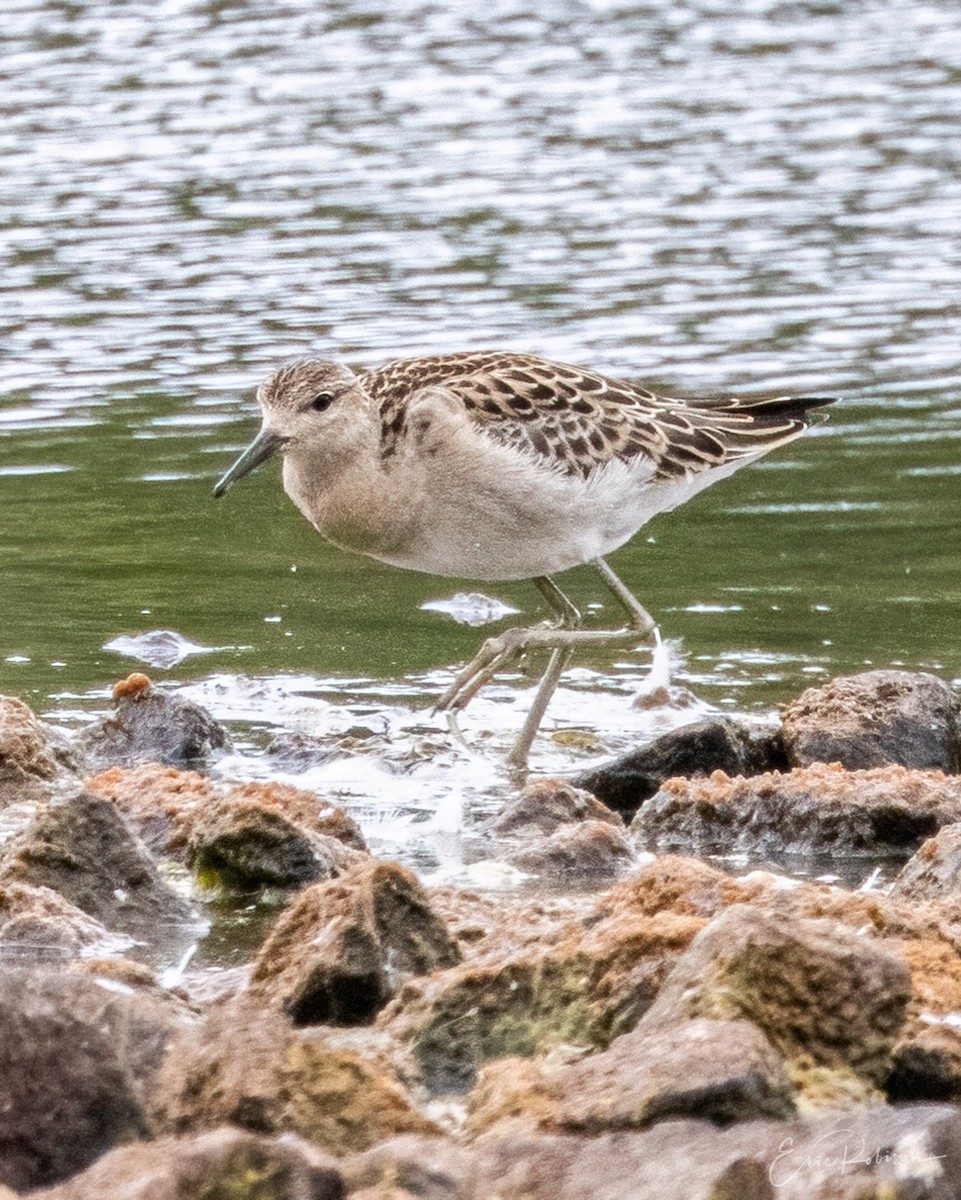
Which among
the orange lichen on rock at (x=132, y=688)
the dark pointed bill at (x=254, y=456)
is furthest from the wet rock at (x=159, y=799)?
the dark pointed bill at (x=254, y=456)

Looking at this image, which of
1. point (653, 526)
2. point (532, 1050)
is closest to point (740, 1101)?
point (532, 1050)

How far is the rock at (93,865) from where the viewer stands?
7.57m

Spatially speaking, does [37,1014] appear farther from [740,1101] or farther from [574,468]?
[574,468]

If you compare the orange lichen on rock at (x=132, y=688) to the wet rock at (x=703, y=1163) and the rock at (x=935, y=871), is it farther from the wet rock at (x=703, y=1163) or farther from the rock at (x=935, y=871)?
the wet rock at (x=703, y=1163)

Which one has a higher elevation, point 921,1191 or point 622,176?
point 921,1191

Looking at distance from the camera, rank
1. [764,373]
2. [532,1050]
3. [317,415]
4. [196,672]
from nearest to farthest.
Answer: [532,1050], [317,415], [196,672], [764,373]

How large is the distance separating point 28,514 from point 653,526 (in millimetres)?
3449

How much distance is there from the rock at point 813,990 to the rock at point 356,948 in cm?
99

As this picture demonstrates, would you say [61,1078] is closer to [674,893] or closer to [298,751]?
[674,893]

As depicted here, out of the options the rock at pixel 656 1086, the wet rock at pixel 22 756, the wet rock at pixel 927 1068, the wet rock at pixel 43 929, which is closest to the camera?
the rock at pixel 656 1086

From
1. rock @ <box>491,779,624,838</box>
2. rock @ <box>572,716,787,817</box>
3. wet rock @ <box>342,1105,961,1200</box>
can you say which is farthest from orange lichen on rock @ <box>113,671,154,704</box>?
wet rock @ <box>342,1105,961,1200</box>

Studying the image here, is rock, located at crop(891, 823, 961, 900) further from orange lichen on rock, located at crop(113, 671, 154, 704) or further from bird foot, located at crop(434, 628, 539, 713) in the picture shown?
orange lichen on rock, located at crop(113, 671, 154, 704)

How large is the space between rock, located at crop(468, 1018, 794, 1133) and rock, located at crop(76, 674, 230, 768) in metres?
4.76

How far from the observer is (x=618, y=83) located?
26.1 meters
